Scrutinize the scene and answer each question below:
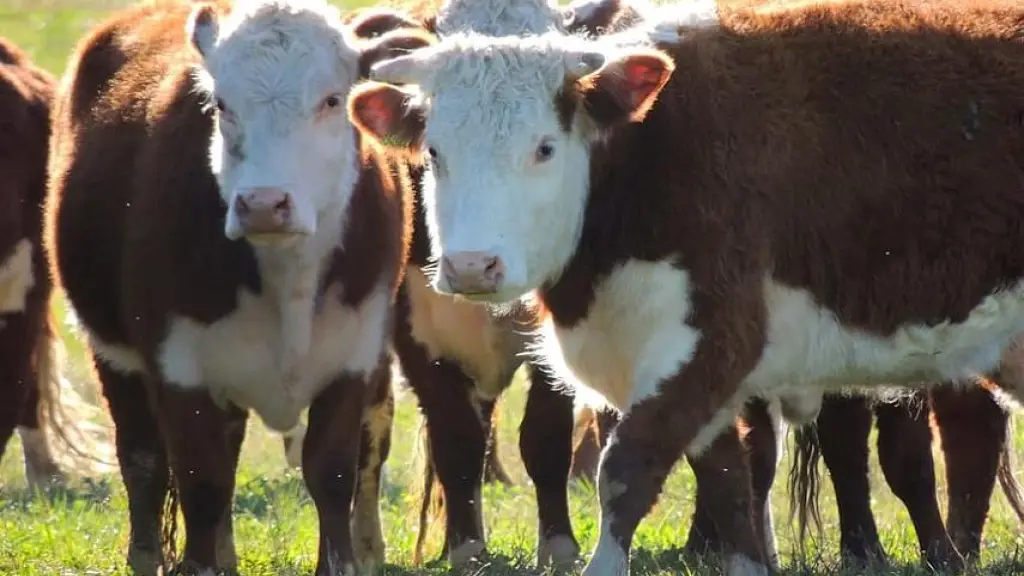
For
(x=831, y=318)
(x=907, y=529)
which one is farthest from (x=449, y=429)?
(x=831, y=318)

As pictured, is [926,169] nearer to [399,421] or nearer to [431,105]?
[431,105]

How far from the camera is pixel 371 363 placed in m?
7.51

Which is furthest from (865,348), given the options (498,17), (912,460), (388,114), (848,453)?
(498,17)

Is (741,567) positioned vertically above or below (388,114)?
below

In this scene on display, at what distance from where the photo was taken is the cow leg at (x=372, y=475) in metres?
8.88

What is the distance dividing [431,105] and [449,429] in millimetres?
2728

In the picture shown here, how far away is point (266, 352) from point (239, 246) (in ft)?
1.38

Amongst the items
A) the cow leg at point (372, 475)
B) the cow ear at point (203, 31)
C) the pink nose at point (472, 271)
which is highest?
the cow ear at point (203, 31)

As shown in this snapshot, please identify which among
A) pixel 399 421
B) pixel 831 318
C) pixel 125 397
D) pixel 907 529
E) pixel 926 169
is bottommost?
pixel 399 421

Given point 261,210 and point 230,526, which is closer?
point 261,210

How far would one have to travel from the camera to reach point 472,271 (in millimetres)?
5980

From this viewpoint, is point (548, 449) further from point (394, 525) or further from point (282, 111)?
point (282, 111)

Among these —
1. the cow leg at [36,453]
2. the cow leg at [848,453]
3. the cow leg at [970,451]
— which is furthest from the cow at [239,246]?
the cow leg at [36,453]

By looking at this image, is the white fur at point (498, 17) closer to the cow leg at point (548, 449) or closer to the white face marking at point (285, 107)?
the white face marking at point (285, 107)
